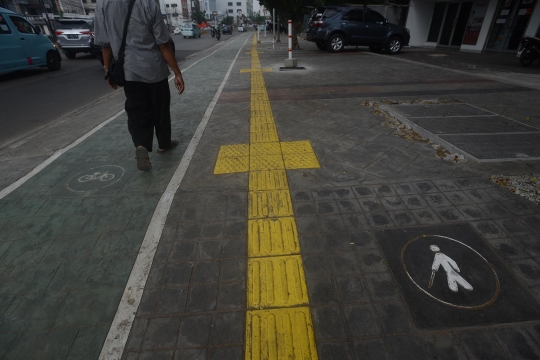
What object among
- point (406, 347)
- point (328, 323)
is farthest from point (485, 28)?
Result: point (328, 323)

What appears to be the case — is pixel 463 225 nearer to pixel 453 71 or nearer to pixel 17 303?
pixel 17 303

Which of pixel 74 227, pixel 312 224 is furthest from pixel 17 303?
pixel 312 224

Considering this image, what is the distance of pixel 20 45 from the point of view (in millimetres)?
10016

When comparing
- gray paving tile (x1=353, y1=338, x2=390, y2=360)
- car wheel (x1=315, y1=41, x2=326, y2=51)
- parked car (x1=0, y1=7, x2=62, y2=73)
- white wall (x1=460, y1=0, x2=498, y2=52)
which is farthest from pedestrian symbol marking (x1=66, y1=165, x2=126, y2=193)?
white wall (x1=460, y1=0, x2=498, y2=52)

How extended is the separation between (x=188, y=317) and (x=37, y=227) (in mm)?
1885

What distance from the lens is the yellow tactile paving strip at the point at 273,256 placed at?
65.2 inches

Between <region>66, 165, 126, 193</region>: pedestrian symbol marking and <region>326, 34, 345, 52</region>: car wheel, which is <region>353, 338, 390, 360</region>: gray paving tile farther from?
<region>326, 34, 345, 52</region>: car wheel

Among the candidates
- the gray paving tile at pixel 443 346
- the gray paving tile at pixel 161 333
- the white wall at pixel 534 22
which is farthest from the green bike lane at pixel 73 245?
the white wall at pixel 534 22

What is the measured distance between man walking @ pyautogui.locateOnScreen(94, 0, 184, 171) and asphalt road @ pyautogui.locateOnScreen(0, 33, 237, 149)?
2.94 meters

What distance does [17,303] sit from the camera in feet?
6.29

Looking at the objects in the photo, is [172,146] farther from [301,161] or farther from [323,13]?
[323,13]

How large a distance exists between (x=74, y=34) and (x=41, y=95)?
9.11 meters

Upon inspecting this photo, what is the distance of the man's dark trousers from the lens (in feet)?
10.9

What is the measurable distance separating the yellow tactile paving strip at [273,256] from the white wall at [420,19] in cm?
1899
